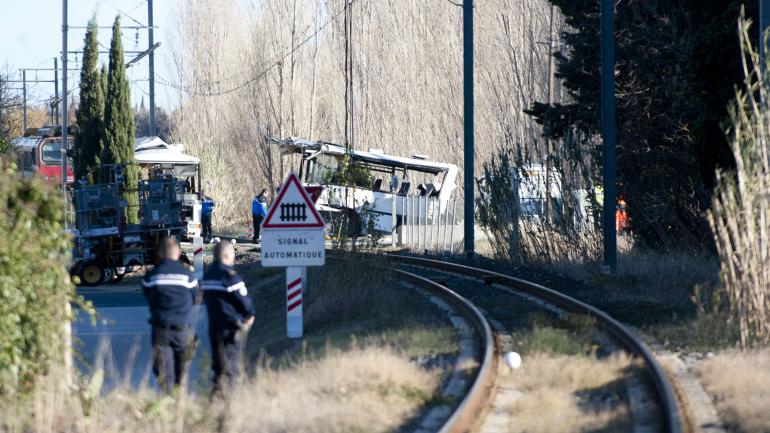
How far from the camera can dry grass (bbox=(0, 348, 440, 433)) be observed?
7262mm

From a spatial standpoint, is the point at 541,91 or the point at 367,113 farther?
the point at 367,113

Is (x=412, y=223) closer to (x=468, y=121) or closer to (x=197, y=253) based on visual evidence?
(x=468, y=121)

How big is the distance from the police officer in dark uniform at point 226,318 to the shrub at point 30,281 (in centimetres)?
166

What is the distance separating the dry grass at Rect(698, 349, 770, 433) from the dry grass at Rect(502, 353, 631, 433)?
2.38 ft

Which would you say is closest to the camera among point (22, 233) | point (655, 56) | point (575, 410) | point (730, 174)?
point (22, 233)

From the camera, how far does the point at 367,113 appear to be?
57625mm

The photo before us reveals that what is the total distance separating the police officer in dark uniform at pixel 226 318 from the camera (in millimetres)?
9430

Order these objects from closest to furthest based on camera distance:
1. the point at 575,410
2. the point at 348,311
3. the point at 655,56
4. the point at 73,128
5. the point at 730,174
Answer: the point at 575,410 < the point at 730,174 < the point at 348,311 < the point at 655,56 < the point at 73,128

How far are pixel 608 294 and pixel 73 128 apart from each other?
1325 inches

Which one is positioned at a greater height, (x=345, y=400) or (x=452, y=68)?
(x=452, y=68)

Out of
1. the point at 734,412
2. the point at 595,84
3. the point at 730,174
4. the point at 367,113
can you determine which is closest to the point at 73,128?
the point at 367,113

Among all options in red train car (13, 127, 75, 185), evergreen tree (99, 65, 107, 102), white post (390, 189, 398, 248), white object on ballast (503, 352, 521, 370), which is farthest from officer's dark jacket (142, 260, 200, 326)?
red train car (13, 127, 75, 185)

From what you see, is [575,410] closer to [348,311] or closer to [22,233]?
[22,233]

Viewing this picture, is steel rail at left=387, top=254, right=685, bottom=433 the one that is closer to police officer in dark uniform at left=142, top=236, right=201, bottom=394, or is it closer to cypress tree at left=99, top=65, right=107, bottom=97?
police officer in dark uniform at left=142, top=236, right=201, bottom=394
